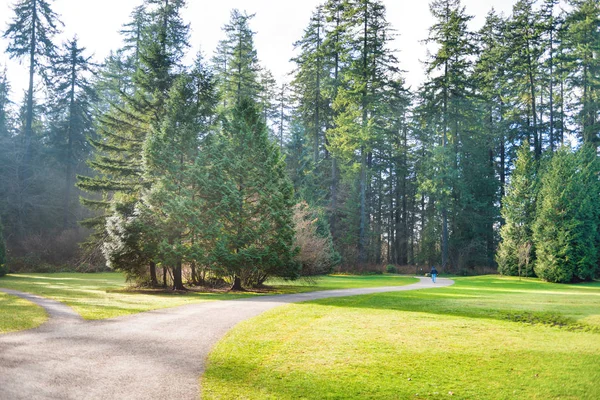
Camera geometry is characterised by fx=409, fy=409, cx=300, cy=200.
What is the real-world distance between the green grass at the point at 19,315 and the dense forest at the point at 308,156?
6361mm

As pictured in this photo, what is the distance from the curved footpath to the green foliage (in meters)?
28.0

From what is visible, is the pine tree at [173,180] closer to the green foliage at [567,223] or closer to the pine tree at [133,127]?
the pine tree at [133,127]

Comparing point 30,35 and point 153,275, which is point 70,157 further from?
point 153,275

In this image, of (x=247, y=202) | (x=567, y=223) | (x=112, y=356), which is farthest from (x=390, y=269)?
(x=112, y=356)

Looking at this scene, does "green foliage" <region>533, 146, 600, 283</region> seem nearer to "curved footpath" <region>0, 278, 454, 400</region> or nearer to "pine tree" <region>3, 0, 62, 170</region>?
"curved footpath" <region>0, 278, 454, 400</region>

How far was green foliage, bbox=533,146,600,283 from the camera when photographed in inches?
1220

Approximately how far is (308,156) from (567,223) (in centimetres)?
2325

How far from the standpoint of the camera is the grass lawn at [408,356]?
6.24 meters

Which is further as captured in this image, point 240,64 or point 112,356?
point 240,64

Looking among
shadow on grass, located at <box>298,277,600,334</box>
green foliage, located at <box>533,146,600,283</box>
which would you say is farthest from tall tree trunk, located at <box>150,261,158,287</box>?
green foliage, located at <box>533,146,600,283</box>

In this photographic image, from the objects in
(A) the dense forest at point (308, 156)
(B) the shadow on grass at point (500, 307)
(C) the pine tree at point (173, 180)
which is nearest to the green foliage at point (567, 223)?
(A) the dense forest at point (308, 156)

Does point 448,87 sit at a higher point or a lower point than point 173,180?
higher

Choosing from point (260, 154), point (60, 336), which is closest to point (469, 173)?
point (260, 154)

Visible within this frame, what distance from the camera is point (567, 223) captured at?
31.7 meters
